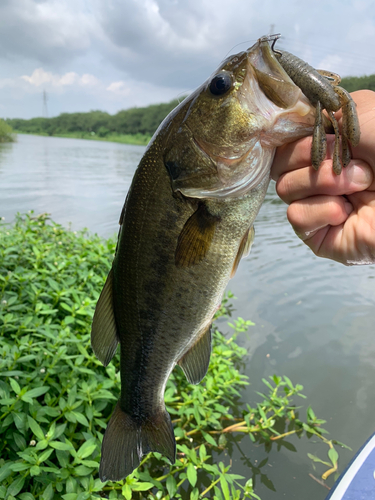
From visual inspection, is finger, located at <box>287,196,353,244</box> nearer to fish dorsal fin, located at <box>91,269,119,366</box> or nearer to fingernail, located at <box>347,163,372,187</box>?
fingernail, located at <box>347,163,372,187</box>

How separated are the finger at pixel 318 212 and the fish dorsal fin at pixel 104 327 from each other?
0.91 m

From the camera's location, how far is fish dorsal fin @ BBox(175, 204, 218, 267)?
1.40 meters

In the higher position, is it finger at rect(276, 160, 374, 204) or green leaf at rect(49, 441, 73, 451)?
finger at rect(276, 160, 374, 204)

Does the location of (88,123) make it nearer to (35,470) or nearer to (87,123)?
(87,123)

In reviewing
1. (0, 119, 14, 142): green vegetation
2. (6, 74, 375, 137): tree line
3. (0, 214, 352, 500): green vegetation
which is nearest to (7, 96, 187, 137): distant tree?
(6, 74, 375, 137): tree line

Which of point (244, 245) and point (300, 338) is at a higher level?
point (244, 245)

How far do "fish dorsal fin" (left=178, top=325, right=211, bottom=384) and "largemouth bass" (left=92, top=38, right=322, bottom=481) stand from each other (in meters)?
0.05

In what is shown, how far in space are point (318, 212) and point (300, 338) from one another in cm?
409

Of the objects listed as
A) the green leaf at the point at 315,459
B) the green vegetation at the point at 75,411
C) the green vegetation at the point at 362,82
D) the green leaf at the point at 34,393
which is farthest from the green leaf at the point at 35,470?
the green vegetation at the point at 362,82

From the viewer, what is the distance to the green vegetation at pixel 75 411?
203cm

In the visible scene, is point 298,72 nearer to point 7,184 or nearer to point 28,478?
point 28,478

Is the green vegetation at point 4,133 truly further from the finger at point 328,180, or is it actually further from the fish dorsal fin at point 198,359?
the finger at point 328,180

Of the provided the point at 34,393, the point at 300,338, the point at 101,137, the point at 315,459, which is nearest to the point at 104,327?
the point at 34,393

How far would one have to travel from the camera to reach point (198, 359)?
70.3 inches
